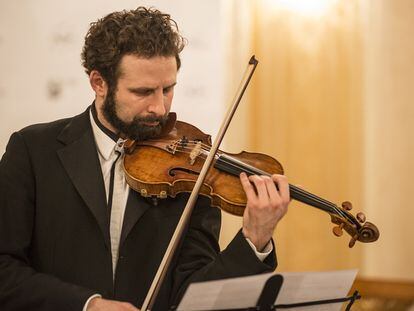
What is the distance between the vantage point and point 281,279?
1.70 m

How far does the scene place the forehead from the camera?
7.02 feet

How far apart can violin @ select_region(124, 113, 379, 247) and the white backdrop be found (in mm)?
1444

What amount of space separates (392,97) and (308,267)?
95 centimetres

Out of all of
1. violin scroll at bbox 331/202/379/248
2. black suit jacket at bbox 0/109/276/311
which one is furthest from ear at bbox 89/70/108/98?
violin scroll at bbox 331/202/379/248

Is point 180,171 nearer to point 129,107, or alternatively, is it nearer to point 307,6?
point 129,107

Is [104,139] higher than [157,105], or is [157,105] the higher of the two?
[157,105]

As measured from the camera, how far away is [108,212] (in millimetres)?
2104

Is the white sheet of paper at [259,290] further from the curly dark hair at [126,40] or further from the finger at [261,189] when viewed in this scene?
the curly dark hair at [126,40]

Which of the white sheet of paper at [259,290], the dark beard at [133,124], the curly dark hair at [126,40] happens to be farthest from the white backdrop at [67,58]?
the white sheet of paper at [259,290]

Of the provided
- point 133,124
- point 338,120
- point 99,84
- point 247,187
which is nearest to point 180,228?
point 247,187

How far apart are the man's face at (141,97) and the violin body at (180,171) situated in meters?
0.05

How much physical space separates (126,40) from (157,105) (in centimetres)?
21

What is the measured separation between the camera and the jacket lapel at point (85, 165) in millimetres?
2078

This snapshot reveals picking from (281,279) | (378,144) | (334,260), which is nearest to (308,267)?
(334,260)
